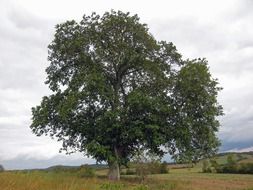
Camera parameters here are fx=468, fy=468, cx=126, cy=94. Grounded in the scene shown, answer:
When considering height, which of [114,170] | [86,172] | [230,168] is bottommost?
[86,172]

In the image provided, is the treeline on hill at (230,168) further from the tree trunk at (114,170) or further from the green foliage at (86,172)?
the green foliage at (86,172)

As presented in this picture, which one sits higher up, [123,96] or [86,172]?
[123,96]

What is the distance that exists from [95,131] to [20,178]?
28.2 metres

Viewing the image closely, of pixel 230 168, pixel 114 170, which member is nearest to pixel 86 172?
pixel 114 170

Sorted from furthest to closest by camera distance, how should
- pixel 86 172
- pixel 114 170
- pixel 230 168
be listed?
pixel 230 168
pixel 114 170
pixel 86 172

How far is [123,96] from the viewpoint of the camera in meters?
43.2

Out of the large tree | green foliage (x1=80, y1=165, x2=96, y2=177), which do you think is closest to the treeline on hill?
the large tree

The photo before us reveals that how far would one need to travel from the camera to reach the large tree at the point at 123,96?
39.4 metres

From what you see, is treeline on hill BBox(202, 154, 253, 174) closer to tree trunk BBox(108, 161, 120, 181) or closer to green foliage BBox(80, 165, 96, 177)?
tree trunk BBox(108, 161, 120, 181)

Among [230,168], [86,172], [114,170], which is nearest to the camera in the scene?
[86,172]

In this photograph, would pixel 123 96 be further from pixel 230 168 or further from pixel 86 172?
pixel 230 168

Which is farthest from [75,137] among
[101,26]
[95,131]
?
[101,26]

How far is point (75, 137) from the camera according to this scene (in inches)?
1711

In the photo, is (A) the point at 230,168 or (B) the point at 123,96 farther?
(A) the point at 230,168
